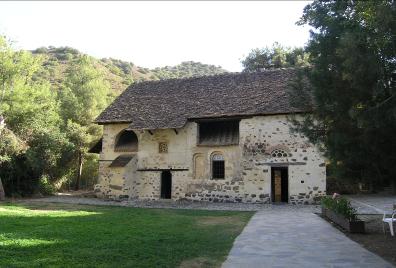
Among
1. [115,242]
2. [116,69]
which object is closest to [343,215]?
[115,242]

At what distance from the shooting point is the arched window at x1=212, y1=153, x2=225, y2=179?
23234 millimetres

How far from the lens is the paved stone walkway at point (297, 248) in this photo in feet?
24.0

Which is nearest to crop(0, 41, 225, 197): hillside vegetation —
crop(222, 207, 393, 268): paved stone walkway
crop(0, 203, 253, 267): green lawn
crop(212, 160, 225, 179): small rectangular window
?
crop(212, 160, 225, 179): small rectangular window

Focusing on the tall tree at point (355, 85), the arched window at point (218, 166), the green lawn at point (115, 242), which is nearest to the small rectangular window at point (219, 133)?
the arched window at point (218, 166)

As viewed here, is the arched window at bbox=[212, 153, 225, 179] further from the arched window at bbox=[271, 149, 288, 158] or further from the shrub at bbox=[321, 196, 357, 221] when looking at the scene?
the shrub at bbox=[321, 196, 357, 221]

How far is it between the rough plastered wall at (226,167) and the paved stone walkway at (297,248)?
28.2ft

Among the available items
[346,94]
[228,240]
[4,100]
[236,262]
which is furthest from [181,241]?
[4,100]

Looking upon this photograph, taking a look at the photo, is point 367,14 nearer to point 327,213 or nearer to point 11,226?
point 327,213

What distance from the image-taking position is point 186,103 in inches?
980

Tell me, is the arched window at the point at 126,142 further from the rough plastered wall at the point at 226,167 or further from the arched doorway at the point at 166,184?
the arched doorway at the point at 166,184

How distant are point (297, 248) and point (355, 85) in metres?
4.03

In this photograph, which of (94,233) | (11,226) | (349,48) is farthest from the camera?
(11,226)

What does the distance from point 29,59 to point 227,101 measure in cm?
1372

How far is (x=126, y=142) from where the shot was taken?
85.5ft
